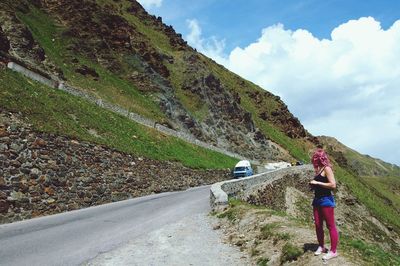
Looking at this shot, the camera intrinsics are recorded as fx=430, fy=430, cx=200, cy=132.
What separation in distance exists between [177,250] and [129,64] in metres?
58.8

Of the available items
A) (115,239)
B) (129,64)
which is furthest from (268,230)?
(129,64)

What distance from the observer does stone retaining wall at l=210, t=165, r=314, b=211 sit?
18581 millimetres

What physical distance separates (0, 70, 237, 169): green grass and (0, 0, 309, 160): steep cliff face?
618 inches

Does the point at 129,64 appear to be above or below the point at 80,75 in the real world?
above

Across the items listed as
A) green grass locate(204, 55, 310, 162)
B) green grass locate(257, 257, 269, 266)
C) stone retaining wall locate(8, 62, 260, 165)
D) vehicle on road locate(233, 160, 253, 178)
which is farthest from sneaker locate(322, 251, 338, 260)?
green grass locate(204, 55, 310, 162)

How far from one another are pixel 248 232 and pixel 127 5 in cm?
11151

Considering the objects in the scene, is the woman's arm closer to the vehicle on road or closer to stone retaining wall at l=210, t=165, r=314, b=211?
stone retaining wall at l=210, t=165, r=314, b=211

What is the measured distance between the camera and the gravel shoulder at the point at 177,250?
10.7 metres

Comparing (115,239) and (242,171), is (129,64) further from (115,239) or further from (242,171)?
(115,239)

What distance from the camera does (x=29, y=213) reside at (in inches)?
690

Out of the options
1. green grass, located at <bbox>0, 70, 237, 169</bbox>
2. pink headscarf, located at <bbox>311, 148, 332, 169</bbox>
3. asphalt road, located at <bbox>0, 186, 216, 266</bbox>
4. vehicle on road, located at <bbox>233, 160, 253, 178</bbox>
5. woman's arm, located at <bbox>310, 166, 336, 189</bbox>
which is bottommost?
asphalt road, located at <bbox>0, 186, 216, 266</bbox>

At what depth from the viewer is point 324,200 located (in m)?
8.52

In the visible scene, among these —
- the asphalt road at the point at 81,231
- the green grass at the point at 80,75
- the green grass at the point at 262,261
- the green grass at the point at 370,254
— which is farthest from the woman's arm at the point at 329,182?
the green grass at the point at 80,75

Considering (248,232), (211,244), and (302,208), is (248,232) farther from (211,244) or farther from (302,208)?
(302,208)
